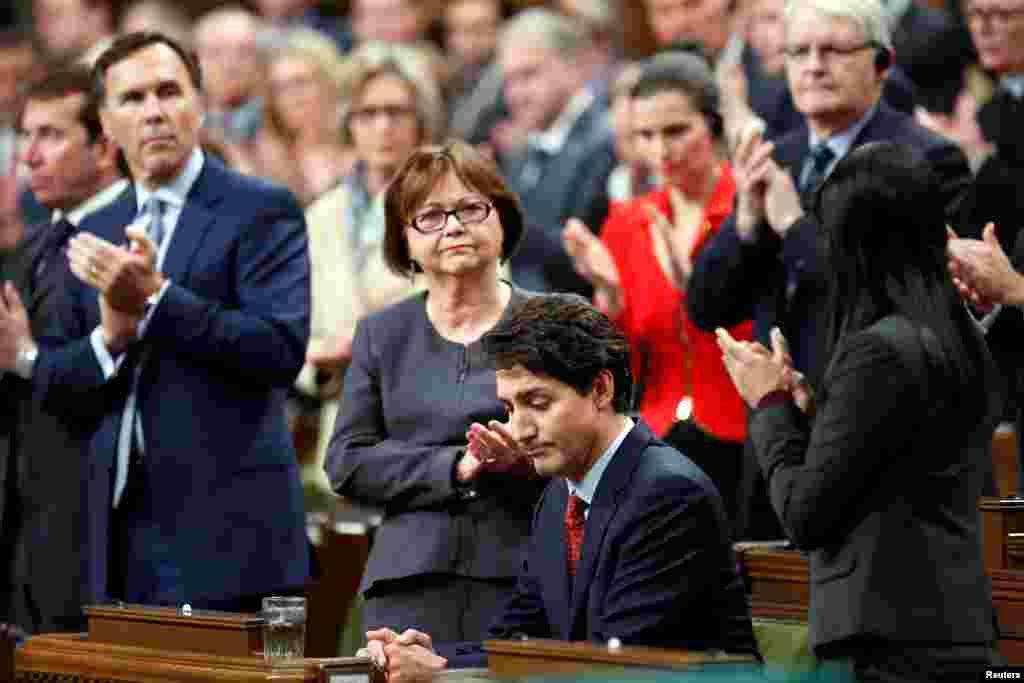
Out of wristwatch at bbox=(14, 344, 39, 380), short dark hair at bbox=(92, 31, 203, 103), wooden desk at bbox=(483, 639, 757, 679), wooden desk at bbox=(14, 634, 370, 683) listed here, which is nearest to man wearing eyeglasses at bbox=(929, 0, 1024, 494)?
wooden desk at bbox=(483, 639, 757, 679)

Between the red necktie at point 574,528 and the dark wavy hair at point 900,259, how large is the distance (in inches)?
22.0

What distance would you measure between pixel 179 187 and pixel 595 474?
176 centimetres

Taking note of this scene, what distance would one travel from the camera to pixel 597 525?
3787 millimetres

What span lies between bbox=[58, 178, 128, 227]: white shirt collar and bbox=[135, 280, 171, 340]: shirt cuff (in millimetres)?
602

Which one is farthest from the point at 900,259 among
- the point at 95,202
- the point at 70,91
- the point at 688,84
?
the point at 70,91

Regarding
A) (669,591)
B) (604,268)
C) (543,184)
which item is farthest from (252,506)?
(543,184)

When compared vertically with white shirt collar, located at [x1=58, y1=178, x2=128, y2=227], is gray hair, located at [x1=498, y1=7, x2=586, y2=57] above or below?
above

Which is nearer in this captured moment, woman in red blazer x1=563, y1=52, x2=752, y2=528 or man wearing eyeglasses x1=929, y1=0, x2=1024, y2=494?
man wearing eyeglasses x1=929, y1=0, x2=1024, y2=494

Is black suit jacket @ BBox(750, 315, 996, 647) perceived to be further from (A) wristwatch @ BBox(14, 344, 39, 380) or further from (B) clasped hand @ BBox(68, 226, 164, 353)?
(A) wristwatch @ BBox(14, 344, 39, 380)

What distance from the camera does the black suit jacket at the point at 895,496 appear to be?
358 cm

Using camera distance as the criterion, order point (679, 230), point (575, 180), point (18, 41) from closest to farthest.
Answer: point (679, 230) < point (575, 180) < point (18, 41)

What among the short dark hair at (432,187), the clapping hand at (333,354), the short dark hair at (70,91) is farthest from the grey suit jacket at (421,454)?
the clapping hand at (333,354)

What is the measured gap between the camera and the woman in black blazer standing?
11.8 ft

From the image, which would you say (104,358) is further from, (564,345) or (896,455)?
(896,455)
